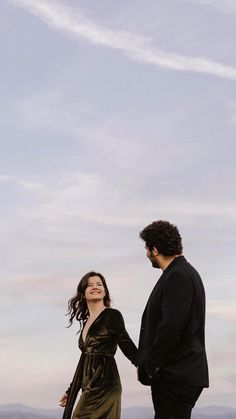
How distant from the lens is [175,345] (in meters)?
6.09

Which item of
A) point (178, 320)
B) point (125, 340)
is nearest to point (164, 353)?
point (178, 320)

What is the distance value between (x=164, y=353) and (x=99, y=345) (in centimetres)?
268

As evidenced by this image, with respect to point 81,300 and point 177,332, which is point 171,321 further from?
point 81,300

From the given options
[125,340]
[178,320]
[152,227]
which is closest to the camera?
[178,320]

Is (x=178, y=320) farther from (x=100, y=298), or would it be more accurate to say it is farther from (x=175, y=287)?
(x=100, y=298)

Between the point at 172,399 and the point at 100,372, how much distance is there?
251cm

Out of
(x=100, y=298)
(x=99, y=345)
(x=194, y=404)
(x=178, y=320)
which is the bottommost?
(x=194, y=404)

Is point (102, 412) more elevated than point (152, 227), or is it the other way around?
point (152, 227)

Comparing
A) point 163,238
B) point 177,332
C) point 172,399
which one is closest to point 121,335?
point 163,238

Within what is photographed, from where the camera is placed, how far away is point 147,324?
637 cm

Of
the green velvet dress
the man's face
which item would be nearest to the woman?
the green velvet dress

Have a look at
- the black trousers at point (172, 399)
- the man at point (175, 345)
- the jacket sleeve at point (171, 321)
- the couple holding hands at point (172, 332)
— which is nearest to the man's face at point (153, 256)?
the couple holding hands at point (172, 332)

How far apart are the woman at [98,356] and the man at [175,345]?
200 centimetres

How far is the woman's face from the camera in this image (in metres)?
8.80
